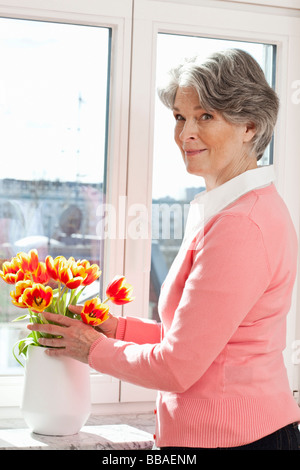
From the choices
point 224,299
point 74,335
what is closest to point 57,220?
point 74,335

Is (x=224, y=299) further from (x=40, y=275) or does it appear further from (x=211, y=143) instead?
(x=40, y=275)

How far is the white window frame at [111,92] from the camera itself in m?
1.70

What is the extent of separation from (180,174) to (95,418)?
756mm

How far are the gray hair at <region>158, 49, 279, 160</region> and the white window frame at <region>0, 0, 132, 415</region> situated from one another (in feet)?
1.93

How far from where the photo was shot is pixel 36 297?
136 centimetres

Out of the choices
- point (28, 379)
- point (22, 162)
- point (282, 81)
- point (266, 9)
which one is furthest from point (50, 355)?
point (266, 9)

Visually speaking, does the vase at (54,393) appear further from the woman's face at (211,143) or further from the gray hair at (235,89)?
the gray hair at (235,89)

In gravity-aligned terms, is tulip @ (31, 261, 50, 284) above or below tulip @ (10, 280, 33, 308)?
above

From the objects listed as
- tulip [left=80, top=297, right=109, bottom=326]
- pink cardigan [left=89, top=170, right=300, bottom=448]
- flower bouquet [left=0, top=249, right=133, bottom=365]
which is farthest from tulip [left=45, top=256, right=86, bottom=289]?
pink cardigan [left=89, top=170, right=300, bottom=448]

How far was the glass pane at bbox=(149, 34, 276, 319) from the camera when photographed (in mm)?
1816

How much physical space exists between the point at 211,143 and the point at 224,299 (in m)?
0.34

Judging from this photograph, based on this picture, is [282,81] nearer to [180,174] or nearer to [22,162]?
[180,174]

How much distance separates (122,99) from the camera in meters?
1.76

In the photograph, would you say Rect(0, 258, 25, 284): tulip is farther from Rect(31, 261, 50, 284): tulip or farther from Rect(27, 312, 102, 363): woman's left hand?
Rect(27, 312, 102, 363): woman's left hand
